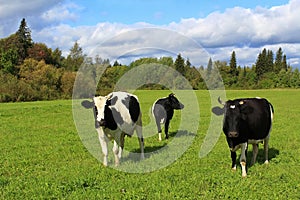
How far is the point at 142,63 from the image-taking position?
1274cm

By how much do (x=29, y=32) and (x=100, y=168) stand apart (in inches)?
2959

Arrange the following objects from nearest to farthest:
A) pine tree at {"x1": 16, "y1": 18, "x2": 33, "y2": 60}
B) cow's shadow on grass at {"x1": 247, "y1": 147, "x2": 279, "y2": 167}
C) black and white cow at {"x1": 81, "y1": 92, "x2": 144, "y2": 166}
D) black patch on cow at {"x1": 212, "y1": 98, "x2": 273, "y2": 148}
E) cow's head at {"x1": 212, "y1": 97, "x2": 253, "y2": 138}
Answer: cow's head at {"x1": 212, "y1": 97, "x2": 253, "y2": 138} < black patch on cow at {"x1": 212, "y1": 98, "x2": 273, "y2": 148} < black and white cow at {"x1": 81, "y1": 92, "x2": 144, "y2": 166} < cow's shadow on grass at {"x1": 247, "y1": 147, "x2": 279, "y2": 167} < pine tree at {"x1": 16, "y1": 18, "x2": 33, "y2": 60}

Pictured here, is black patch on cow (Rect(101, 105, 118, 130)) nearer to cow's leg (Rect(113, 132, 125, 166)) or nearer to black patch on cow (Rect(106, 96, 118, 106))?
black patch on cow (Rect(106, 96, 118, 106))

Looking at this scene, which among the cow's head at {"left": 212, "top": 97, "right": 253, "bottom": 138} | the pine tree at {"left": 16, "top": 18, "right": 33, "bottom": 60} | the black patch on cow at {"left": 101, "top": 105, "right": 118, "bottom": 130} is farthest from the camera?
the pine tree at {"left": 16, "top": 18, "right": 33, "bottom": 60}

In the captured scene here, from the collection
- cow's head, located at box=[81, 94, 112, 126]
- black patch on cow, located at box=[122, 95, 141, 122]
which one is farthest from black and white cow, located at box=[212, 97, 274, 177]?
cow's head, located at box=[81, 94, 112, 126]

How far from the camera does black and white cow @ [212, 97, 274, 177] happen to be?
927cm

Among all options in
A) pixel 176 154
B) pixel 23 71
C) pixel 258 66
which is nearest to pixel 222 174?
pixel 176 154

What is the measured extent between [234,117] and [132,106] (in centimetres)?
353

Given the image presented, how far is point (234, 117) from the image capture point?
30.6ft

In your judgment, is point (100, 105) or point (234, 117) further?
point (100, 105)

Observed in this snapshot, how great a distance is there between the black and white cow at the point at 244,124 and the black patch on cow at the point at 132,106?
8.63 ft

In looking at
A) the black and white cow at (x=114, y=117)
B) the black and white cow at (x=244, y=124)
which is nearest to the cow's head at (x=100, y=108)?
the black and white cow at (x=114, y=117)

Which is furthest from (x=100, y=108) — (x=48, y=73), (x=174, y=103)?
(x=48, y=73)

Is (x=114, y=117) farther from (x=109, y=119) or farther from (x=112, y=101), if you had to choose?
(x=112, y=101)
